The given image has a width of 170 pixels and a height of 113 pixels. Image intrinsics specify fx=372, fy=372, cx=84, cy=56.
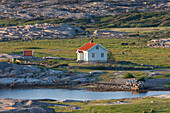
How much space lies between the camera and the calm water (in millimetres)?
41688

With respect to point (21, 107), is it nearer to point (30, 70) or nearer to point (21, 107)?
point (21, 107)

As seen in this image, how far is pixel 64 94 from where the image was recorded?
1722 inches

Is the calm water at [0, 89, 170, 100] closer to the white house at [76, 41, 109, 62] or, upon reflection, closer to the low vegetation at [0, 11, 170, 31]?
the white house at [76, 41, 109, 62]

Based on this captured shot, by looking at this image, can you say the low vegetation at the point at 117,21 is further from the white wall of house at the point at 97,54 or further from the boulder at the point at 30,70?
the boulder at the point at 30,70

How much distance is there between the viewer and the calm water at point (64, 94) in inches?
1641

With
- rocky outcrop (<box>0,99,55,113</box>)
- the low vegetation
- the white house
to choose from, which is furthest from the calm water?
the low vegetation

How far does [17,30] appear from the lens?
128 metres

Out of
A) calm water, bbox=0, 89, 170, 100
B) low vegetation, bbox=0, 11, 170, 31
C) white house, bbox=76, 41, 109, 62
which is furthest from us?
low vegetation, bbox=0, 11, 170, 31

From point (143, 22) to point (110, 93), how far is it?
121678 mm

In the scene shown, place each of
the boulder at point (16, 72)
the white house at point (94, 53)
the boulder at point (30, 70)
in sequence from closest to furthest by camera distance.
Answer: the boulder at point (16, 72) → the boulder at point (30, 70) → the white house at point (94, 53)

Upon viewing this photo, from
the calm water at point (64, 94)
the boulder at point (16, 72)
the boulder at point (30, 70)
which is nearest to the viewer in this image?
the calm water at point (64, 94)

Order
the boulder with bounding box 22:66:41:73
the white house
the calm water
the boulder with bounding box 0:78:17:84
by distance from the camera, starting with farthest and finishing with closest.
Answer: the white house < the boulder with bounding box 22:66:41:73 < the boulder with bounding box 0:78:17:84 < the calm water

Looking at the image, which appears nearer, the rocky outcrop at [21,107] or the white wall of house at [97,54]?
the rocky outcrop at [21,107]

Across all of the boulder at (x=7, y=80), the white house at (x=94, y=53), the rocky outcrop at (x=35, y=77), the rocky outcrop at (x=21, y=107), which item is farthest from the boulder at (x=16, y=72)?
the rocky outcrop at (x=21, y=107)
